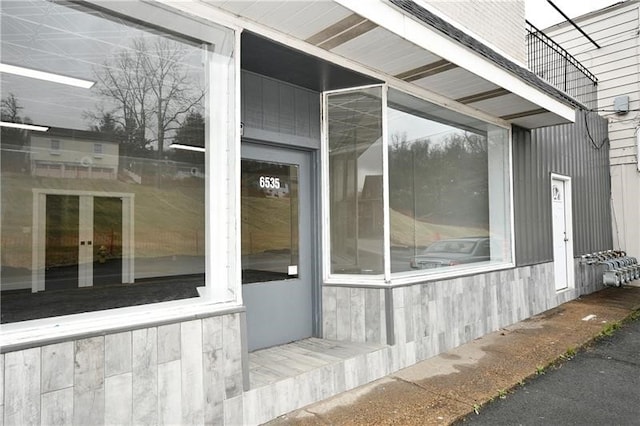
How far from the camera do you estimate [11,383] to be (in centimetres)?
203

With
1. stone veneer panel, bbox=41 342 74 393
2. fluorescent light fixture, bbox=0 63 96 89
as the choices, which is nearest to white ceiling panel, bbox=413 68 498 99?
fluorescent light fixture, bbox=0 63 96 89

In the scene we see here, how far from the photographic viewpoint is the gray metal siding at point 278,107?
373 cm

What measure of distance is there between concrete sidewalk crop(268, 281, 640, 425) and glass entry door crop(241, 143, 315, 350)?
91cm

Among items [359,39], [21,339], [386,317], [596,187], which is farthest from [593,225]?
[21,339]

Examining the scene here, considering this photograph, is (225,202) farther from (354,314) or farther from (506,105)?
(506,105)

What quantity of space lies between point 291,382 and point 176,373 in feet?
3.05

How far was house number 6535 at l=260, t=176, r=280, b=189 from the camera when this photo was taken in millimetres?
3996

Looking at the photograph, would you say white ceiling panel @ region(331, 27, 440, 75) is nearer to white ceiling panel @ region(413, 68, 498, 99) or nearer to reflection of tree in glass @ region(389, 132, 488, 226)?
white ceiling panel @ region(413, 68, 498, 99)

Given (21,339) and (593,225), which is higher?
(593,225)

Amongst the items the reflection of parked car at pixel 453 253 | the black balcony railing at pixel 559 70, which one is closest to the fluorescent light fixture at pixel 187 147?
the reflection of parked car at pixel 453 253

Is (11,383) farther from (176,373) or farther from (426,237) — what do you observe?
(426,237)

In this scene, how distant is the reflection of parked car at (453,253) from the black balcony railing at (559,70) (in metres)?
4.09

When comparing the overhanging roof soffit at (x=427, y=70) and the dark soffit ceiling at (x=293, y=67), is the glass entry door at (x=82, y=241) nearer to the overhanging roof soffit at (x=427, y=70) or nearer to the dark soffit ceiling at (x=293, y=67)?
the dark soffit ceiling at (x=293, y=67)

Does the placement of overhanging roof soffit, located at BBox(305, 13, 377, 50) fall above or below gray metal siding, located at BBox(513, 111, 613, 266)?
above
